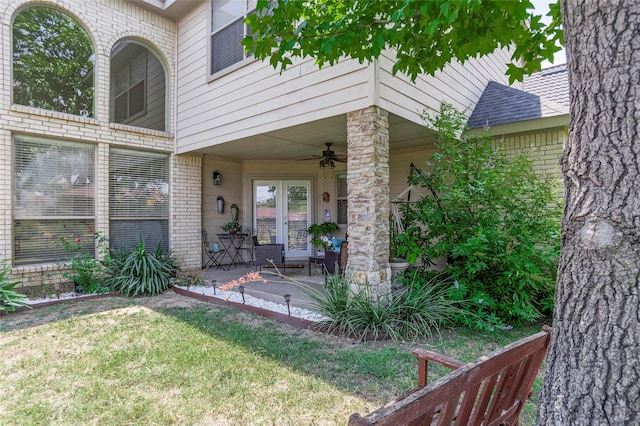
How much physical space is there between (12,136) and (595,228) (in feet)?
23.7

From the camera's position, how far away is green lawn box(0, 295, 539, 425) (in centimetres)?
235

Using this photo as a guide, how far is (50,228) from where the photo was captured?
579 centimetres

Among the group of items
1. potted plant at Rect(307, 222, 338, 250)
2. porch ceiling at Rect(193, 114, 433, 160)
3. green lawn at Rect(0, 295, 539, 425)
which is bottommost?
green lawn at Rect(0, 295, 539, 425)

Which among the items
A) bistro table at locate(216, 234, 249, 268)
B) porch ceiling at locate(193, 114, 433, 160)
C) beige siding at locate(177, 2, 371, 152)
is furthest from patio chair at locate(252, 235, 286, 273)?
beige siding at locate(177, 2, 371, 152)

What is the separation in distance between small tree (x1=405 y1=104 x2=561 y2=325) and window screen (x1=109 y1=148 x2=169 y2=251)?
5069 mm

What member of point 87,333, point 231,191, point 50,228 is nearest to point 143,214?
point 50,228

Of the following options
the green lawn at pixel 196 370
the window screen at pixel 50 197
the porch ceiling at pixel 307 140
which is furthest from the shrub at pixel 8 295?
the porch ceiling at pixel 307 140

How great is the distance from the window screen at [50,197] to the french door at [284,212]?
362 centimetres

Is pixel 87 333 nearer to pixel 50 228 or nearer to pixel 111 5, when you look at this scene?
pixel 50 228

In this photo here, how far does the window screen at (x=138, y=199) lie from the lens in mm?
6512

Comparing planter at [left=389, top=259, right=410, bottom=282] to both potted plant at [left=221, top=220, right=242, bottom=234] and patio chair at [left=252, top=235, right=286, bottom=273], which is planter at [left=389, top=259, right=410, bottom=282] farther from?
potted plant at [left=221, top=220, right=242, bottom=234]

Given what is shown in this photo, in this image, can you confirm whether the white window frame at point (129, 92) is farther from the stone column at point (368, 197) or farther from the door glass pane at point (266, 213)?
the stone column at point (368, 197)

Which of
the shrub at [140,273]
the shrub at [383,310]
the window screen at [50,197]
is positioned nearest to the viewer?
the shrub at [383,310]

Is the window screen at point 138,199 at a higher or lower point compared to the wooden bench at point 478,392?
higher
